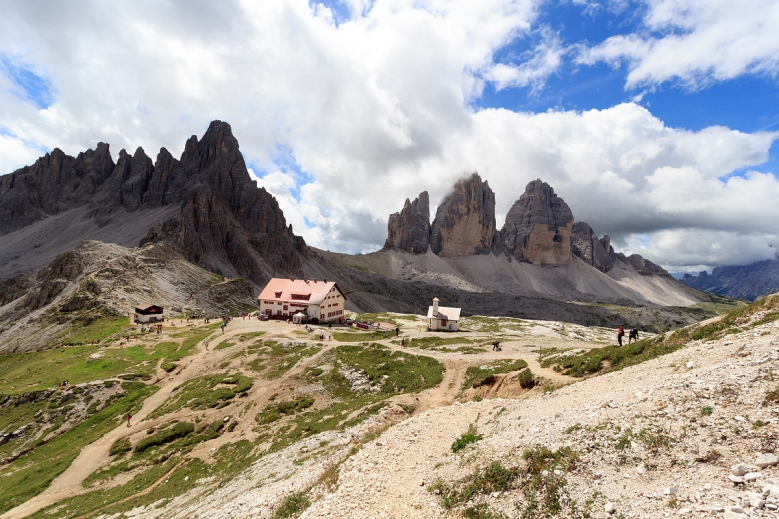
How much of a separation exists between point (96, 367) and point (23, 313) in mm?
67813

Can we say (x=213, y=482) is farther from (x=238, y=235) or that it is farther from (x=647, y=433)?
(x=238, y=235)

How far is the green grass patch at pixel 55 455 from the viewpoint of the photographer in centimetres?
3328

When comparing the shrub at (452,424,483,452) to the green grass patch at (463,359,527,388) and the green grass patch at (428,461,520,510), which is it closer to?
the green grass patch at (428,461,520,510)

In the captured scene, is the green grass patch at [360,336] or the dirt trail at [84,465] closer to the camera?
the dirt trail at [84,465]

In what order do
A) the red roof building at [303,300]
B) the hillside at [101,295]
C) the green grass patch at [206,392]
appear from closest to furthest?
1. the green grass patch at [206,392]
2. the hillside at [101,295]
3. the red roof building at [303,300]

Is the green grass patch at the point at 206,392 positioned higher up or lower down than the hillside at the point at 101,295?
lower down

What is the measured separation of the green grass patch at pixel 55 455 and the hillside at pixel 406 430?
22 cm

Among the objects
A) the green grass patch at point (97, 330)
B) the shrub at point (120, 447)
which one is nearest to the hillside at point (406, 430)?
the shrub at point (120, 447)

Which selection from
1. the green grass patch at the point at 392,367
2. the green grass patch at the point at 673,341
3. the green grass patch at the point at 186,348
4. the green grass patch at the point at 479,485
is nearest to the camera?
the green grass patch at the point at 479,485

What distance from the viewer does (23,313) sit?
323ft

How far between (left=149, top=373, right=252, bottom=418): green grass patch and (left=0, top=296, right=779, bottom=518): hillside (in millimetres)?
285

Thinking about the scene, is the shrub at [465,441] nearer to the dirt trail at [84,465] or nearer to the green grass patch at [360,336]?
the dirt trail at [84,465]

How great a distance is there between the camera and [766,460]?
30.4 ft

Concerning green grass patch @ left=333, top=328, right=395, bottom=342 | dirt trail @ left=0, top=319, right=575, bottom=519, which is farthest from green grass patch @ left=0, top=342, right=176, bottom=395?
green grass patch @ left=333, top=328, right=395, bottom=342
